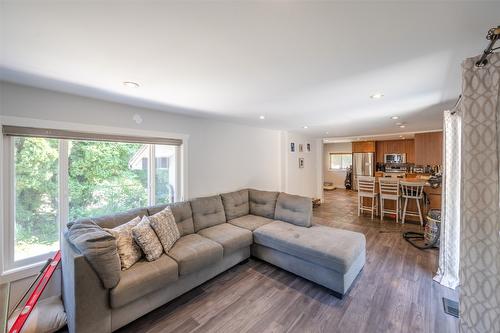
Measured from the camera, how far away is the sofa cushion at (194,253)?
6.95 feet

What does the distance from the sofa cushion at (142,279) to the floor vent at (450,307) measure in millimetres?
2678

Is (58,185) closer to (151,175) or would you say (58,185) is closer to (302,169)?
(151,175)

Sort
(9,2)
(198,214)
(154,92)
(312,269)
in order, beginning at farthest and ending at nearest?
(198,214) < (312,269) < (154,92) < (9,2)

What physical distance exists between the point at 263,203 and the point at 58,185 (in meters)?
2.82

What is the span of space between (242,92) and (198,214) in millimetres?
1880

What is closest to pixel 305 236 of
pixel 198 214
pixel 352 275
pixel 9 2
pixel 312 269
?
pixel 312 269

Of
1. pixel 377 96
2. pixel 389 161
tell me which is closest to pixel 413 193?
pixel 377 96

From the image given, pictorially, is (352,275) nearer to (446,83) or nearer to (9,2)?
(446,83)

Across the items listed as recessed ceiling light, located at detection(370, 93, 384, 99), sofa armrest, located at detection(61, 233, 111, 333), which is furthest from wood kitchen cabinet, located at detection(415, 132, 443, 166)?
sofa armrest, located at detection(61, 233, 111, 333)

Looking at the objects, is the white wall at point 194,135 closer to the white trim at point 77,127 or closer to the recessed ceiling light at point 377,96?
the white trim at point 77,127

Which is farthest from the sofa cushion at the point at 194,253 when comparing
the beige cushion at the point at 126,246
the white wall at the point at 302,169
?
the white wall at the point at 302,169

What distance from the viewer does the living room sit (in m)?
1.15

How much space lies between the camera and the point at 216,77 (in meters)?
1.82

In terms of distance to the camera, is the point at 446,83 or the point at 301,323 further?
the point at 446,83
